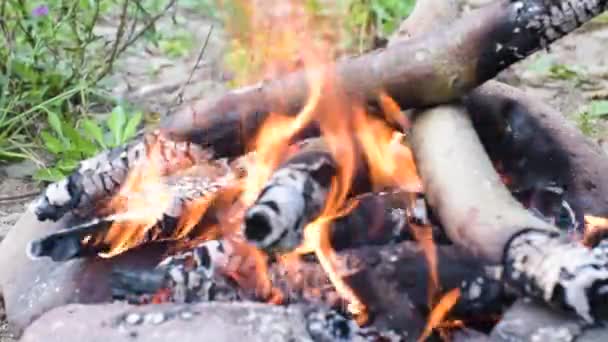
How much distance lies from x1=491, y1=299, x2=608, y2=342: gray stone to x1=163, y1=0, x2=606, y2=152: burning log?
20.0 inches

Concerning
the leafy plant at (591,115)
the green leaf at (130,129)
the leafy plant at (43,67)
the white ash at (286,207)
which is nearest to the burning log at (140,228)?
the white ash at (286,207)

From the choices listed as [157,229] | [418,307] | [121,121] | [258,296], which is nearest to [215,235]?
[157,229]

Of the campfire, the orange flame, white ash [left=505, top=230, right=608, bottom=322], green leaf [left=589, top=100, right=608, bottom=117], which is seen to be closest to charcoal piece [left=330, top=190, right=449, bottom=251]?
the campfire

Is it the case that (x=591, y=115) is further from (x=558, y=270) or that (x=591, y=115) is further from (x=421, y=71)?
(x=558, y=270)

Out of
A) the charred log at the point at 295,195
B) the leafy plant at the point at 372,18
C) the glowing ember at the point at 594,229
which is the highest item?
the charred log at the point at 295,195

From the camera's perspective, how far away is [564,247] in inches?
63.0

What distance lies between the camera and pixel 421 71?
199cm

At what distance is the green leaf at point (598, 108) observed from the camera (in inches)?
136

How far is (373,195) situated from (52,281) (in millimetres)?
604

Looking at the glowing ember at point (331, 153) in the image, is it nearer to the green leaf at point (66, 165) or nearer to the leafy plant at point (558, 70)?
the green leaf at point (66, 165)

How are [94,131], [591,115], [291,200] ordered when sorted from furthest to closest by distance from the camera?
[591,115] → [94,131] → [291,200]

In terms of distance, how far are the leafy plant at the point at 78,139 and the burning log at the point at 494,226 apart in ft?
4.38

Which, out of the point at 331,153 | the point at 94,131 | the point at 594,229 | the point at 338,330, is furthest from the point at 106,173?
the point at 94,131

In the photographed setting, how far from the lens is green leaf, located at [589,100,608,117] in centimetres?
346
